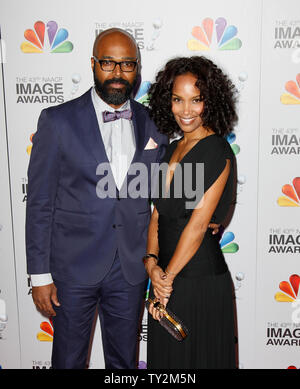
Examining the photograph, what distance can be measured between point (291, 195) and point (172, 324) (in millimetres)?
1456

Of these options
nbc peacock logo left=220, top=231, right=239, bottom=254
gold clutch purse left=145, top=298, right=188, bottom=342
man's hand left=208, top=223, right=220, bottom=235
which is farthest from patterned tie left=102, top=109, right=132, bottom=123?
nbc peacock logo left=220, top=231, right=239, bottom=254

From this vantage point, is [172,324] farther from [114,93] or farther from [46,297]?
[114,93]

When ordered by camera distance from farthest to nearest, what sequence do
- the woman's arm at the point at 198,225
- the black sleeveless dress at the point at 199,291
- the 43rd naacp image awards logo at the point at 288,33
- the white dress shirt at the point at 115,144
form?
the 43rd naacp image awards logo at the point at 288,33 → the white dress shirt at the point at 115,144 → the black sleeveless dress at the point at 199,291 → the woman's arm at the point at 198,225

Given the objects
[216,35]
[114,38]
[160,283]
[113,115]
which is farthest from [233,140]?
[160,283]

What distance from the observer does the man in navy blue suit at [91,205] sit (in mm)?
2125

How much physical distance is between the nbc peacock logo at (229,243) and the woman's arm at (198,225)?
3.47 ft

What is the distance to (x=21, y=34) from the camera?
2.82 metres

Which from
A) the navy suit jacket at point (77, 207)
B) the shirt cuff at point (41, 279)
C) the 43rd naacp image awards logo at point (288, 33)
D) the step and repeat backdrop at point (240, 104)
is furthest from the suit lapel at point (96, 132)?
the 43rd naacp image awards logo at point (288, 33)

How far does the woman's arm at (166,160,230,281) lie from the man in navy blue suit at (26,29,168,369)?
0.37 m

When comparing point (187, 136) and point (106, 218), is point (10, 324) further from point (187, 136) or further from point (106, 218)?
point (187, 136)

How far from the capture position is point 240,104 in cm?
285

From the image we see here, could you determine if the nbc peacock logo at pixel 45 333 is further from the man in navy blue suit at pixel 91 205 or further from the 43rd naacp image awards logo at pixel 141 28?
the 43rd naacp image awards logo at pixel 141 28

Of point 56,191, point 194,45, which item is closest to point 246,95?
point 194,45

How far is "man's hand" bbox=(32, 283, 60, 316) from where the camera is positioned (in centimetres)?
225
